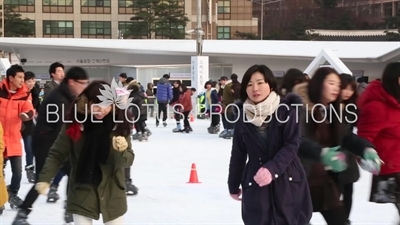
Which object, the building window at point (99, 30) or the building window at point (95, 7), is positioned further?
the building window at point (99, 30)

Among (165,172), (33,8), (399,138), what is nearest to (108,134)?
(399,138)

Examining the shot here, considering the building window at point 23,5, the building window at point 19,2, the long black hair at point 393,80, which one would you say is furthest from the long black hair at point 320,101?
the building window at point 19,2

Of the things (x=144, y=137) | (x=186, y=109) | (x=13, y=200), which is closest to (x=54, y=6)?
(x=186, y=109)

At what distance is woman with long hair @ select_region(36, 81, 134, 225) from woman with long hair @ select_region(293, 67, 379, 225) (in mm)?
1131

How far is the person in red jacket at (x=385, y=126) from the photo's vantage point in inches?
180

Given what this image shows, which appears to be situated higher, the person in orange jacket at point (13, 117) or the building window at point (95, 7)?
the building window at point (95, 7)

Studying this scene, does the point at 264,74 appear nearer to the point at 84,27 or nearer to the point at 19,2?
the point at 19,2

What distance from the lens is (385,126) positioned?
4586 mm

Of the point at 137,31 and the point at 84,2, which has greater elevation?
the point at 84,2

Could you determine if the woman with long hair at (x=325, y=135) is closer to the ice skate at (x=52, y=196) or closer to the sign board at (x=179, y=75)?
the ice skate at (x=52, y=196)

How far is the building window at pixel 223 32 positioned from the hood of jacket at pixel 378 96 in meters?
54.1

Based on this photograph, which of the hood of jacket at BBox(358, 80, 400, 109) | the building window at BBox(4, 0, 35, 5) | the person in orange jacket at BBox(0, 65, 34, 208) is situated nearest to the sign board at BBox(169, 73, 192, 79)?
the building window at BBox(4, 0, 35, 5)

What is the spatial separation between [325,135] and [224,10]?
5524 cm

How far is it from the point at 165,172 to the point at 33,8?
4608 centimetres
